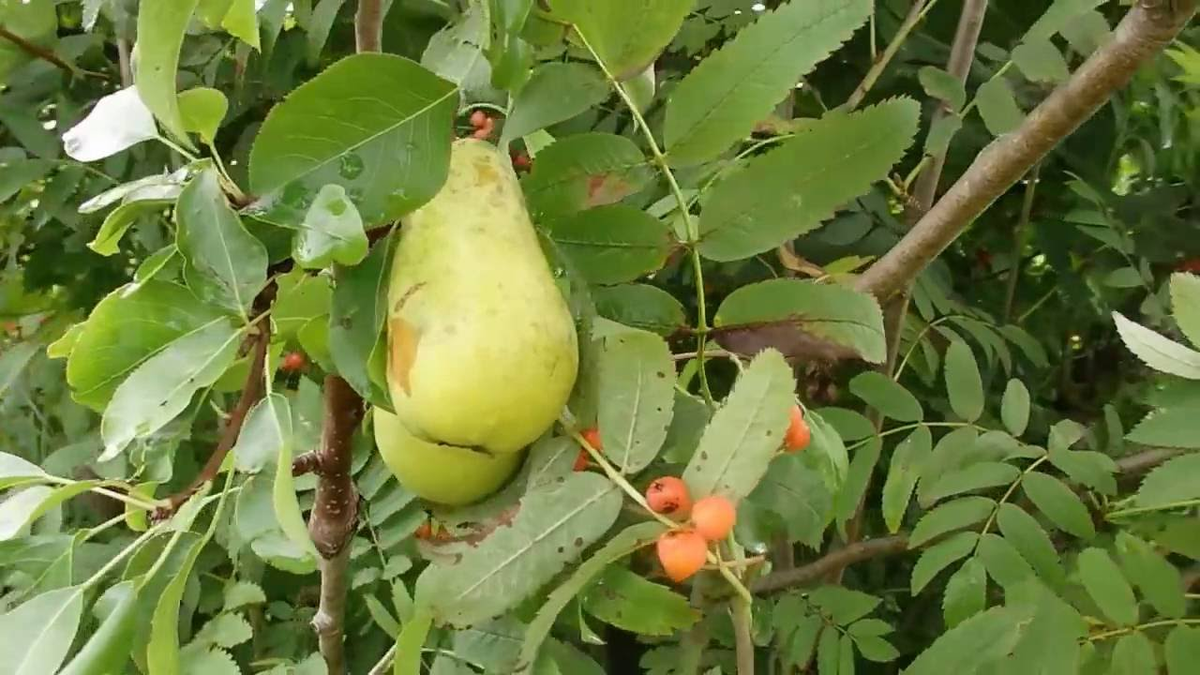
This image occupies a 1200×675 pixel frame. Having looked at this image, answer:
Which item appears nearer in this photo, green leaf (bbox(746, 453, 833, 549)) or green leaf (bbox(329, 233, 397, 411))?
green leaf (bbox(329, 233, 397, 411))

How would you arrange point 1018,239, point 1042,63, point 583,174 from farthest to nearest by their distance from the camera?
point 1018,239, point 1042,63, point 583,174

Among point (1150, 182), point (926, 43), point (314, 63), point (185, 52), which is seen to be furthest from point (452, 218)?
point (1150, 182)

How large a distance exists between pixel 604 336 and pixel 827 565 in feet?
1.88

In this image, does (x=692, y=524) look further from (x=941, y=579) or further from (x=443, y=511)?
(x=941, y=579)

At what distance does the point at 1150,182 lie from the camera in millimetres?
1290

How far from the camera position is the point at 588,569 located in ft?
1.17

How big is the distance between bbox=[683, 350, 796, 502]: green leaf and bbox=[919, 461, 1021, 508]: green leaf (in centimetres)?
37

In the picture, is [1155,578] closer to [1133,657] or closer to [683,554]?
[1133,657]

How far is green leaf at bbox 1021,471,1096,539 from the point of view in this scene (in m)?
0.71

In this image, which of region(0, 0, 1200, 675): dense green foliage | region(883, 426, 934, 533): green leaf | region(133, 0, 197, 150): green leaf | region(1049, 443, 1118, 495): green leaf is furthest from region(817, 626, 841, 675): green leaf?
region(133, 0, 197, 150): green leaf

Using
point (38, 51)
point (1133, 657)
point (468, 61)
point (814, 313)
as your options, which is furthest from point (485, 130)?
point (38, 51)

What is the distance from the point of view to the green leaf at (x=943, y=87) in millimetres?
825

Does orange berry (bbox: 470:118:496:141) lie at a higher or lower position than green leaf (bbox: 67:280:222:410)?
higher

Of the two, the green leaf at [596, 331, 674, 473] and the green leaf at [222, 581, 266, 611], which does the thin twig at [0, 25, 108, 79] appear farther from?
the green leaf at [596, 331, 674, 473]
